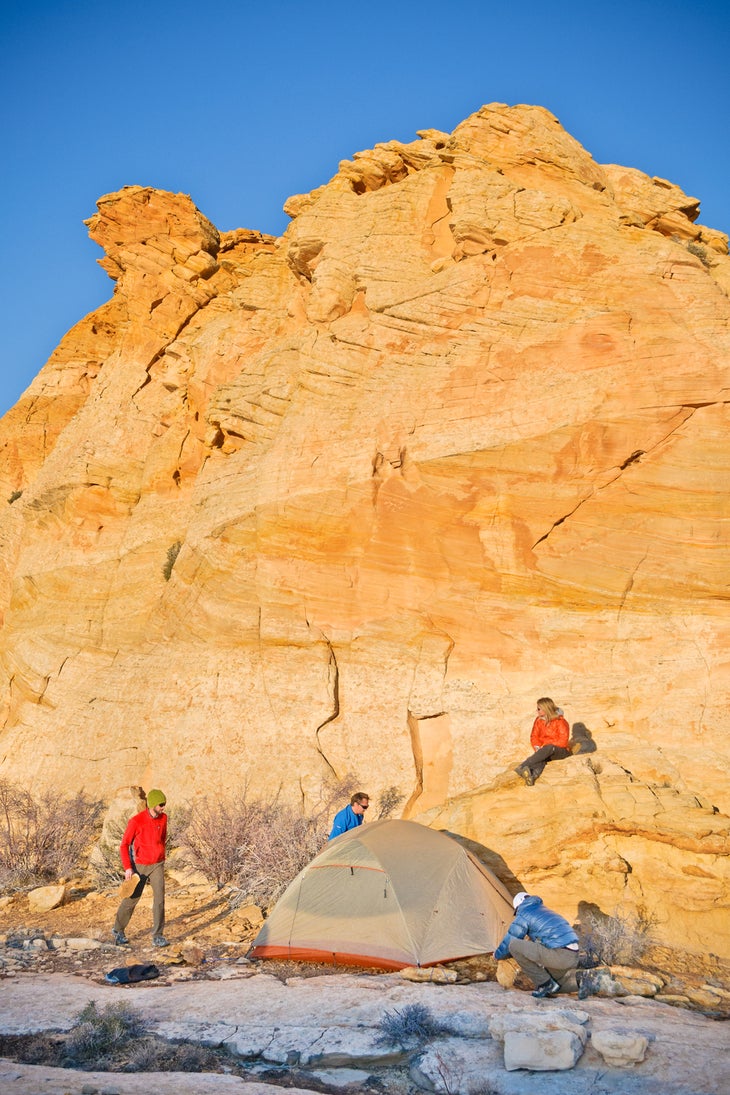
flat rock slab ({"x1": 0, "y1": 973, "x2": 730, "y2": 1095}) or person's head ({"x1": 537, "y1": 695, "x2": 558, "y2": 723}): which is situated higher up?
person's head ({"x1": 537, "y1": 695, "x2": 558, "y2": 723})

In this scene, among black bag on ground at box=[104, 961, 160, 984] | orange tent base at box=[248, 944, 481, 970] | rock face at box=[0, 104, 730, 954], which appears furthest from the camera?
rock face at box=[0, 104, 730, 954]

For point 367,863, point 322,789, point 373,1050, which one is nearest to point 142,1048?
point 373,1050

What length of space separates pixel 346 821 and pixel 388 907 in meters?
1.92

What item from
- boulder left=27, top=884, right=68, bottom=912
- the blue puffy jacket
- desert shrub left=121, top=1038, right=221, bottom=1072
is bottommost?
boulder left=27, top=884, right=68, bottom=912

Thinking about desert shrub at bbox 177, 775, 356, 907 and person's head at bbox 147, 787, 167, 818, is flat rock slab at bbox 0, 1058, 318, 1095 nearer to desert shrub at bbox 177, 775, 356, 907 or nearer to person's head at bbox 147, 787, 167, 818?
person's head at bbox 147, 787, 167, 818

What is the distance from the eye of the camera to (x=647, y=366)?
561 inches

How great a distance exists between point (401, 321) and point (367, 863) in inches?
413

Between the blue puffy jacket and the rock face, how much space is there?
2.86 meters

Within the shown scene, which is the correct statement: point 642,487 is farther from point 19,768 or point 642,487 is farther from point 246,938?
point 19,768

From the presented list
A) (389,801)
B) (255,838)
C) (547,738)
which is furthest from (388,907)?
(389,801)

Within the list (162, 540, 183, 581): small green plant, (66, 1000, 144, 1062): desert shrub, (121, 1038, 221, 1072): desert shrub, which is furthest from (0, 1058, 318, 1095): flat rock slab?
(162, 540, 183, 581): small green plant

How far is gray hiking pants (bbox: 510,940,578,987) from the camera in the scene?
7922mm

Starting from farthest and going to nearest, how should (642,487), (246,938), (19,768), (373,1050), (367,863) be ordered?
(19,768) → (642,487) → (246,938) → (367,863) → (373,1050)

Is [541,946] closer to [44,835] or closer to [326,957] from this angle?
[326,957]
